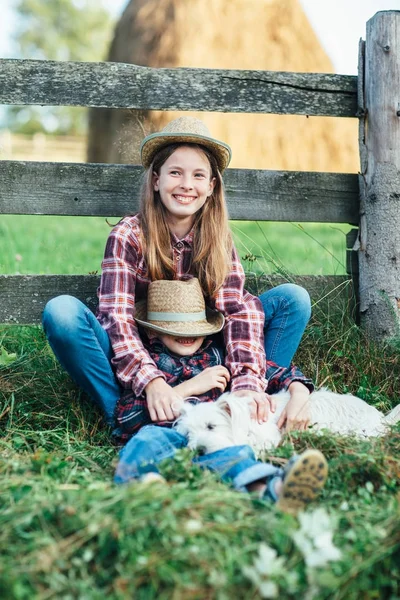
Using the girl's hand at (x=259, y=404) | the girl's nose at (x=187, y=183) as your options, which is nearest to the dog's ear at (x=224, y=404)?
the girl's hand at (x=259, y=404)

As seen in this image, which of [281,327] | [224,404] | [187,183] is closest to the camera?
[224,404]

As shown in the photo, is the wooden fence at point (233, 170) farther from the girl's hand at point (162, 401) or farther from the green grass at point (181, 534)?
the green grass at point (181, 534)

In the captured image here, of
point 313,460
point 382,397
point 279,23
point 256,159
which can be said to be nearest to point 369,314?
point 382,397

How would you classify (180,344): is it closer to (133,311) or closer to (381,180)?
(133,311)

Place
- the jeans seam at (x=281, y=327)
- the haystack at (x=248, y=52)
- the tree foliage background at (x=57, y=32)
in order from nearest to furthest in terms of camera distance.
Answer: the jeans seam at (x=281, y=327) → the haystack at (x=248, y=52) → the tree foliage background at (x=57, y=32)

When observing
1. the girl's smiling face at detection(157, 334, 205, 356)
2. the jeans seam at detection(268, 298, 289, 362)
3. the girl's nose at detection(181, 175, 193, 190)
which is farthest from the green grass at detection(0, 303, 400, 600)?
the girl's nose at detection(181, 175, 193, 190)

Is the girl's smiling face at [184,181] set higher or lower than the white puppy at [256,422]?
higher

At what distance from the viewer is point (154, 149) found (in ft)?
10.5

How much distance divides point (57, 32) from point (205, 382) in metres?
38.2

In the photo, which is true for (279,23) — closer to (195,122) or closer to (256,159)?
(256,159)

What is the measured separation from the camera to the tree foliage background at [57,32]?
36594mm

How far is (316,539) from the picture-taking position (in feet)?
5.83

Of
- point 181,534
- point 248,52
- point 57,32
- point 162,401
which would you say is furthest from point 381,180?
point 57,32

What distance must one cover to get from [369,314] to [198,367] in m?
1.19
